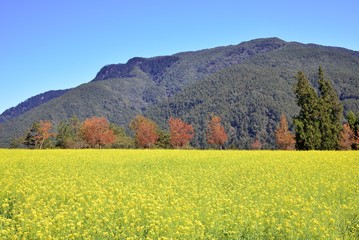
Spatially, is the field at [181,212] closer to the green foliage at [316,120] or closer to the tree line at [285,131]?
the green foliage at [316,120]

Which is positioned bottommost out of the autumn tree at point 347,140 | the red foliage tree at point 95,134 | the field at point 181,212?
the autumn tree at point 347,140

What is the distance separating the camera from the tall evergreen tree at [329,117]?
53844mm

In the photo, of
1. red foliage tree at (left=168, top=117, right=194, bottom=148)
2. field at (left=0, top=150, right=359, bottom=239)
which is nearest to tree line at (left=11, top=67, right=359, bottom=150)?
red foliage tree at (left=168, top=117, right=194, bottom=148)

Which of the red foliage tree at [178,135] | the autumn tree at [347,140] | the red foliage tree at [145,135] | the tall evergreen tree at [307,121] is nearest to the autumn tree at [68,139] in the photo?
the red foliage tree at [145,135]

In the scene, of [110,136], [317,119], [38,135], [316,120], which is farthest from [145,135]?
[317,119]

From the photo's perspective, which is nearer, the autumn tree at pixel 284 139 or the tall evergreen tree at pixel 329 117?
the tall evergreen tree at pixel 329 117

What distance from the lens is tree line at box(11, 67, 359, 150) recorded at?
5388cm

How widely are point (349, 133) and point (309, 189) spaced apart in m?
57.5

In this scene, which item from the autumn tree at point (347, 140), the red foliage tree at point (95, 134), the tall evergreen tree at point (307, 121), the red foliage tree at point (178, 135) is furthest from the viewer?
the red foliage tree at point (178, 135)

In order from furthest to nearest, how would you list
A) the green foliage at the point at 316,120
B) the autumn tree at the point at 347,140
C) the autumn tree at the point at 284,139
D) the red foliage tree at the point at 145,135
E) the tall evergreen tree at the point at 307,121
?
1. the autumn tree at the point at 284,139
2. the red foliage tree at the point at 145,135
3. the autumn tree at the point at 347,140
4. the green foliage at the point at 316,120
5. the tall evergreen tree at the point at 307,121

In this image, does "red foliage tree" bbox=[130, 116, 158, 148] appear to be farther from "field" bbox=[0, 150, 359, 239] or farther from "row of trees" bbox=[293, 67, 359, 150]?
"field" bbox=[0, 150, 359, 239]

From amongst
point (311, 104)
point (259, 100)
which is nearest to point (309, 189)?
point (311, 104)

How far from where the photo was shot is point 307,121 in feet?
177

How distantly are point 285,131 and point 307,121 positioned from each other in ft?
78.6
